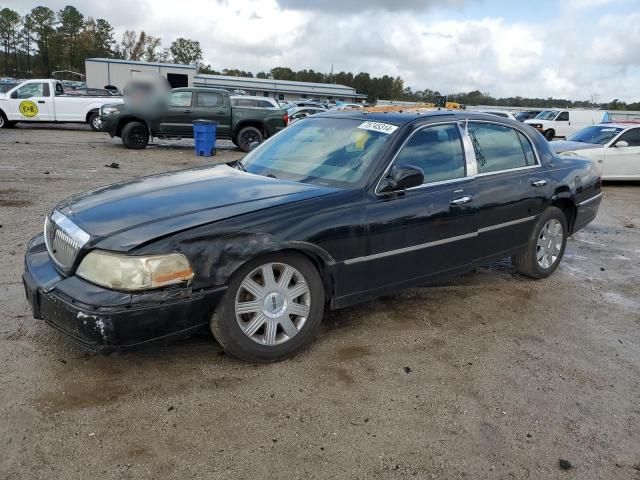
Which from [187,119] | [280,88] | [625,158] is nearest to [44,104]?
[187,119]

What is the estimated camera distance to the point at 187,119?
15.7 m

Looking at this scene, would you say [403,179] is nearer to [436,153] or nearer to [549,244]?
[436,153]

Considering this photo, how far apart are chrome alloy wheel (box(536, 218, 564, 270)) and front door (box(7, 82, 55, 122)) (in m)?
19.3

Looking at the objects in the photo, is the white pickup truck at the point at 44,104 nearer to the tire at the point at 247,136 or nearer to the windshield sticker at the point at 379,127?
the tire at the point at 247,136

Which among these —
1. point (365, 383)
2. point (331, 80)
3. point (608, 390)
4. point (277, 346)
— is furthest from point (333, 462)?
point (331, 80)

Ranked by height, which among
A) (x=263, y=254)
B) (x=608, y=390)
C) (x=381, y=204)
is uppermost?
(x=381, y=204)

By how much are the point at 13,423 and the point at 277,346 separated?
145cm

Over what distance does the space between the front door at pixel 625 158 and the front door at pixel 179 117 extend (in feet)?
35.8

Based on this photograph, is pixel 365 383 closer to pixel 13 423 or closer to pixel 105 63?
pixel 13 423

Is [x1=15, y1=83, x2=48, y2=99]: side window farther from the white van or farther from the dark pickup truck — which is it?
the white van

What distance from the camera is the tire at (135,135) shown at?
1527cm

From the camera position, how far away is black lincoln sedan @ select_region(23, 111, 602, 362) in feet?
9.62

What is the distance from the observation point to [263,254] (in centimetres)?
319

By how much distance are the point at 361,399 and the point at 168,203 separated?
1.66m
